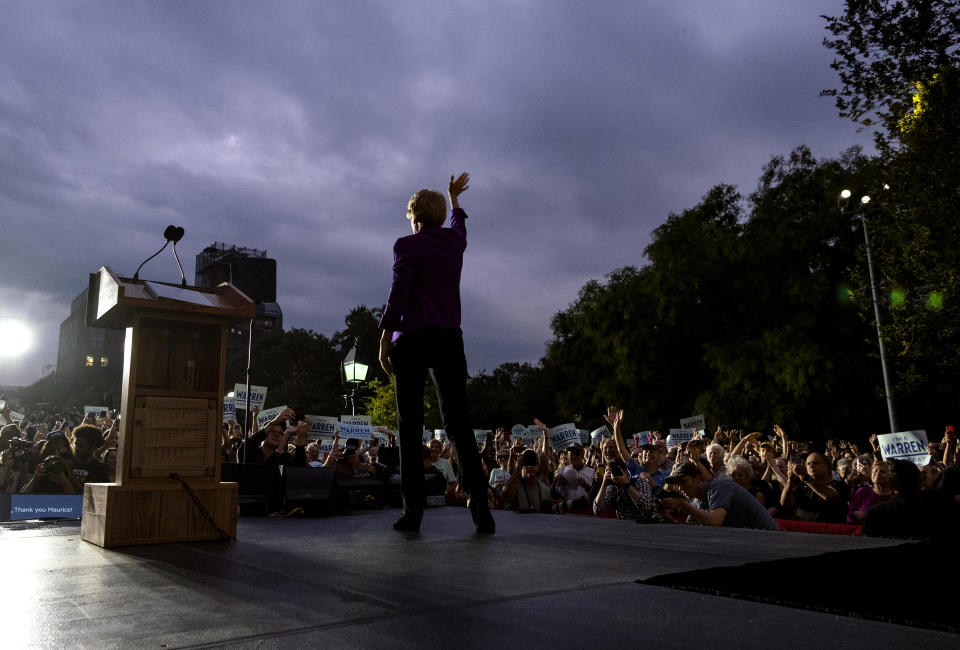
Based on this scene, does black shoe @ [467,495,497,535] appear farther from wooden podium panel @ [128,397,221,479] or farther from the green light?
the green light

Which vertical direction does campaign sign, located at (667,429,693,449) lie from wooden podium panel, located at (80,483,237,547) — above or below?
above

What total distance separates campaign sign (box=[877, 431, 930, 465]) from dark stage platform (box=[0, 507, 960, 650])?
810 centimetres

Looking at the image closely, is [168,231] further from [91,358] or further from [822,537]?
[91,358]

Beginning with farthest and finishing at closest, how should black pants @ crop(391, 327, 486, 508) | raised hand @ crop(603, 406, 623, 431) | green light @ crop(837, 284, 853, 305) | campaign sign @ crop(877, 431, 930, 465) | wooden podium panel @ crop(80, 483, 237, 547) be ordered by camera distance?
green light @ crop(837, 284, 853, 305) → campaign sign @ crop(877, 431, 930, 465) → raised hand @ crop(603, 406, 623, 431) → black pants @ crop(391, 327, 486, 508) → wooden podium panel @ crop(80, 483, 237, 547)

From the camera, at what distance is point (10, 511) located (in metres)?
5.68

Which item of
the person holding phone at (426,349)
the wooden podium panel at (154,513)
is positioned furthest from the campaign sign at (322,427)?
the person holding phone at (426,349)

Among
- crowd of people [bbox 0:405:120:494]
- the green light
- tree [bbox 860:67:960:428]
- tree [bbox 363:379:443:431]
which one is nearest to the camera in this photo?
crowd of people [bbox 0:405:120:494]

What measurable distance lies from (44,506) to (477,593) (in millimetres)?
5442

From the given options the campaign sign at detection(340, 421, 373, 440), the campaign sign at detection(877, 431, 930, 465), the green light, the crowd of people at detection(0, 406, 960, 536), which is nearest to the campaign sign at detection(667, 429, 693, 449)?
the crowd of people at detection(0, 406, 960, 536)

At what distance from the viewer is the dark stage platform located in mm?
1500

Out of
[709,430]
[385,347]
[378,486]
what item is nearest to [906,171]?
[709,430]

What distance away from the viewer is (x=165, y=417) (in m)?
3.59

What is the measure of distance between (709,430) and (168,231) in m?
24.9

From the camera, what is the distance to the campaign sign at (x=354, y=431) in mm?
14992
